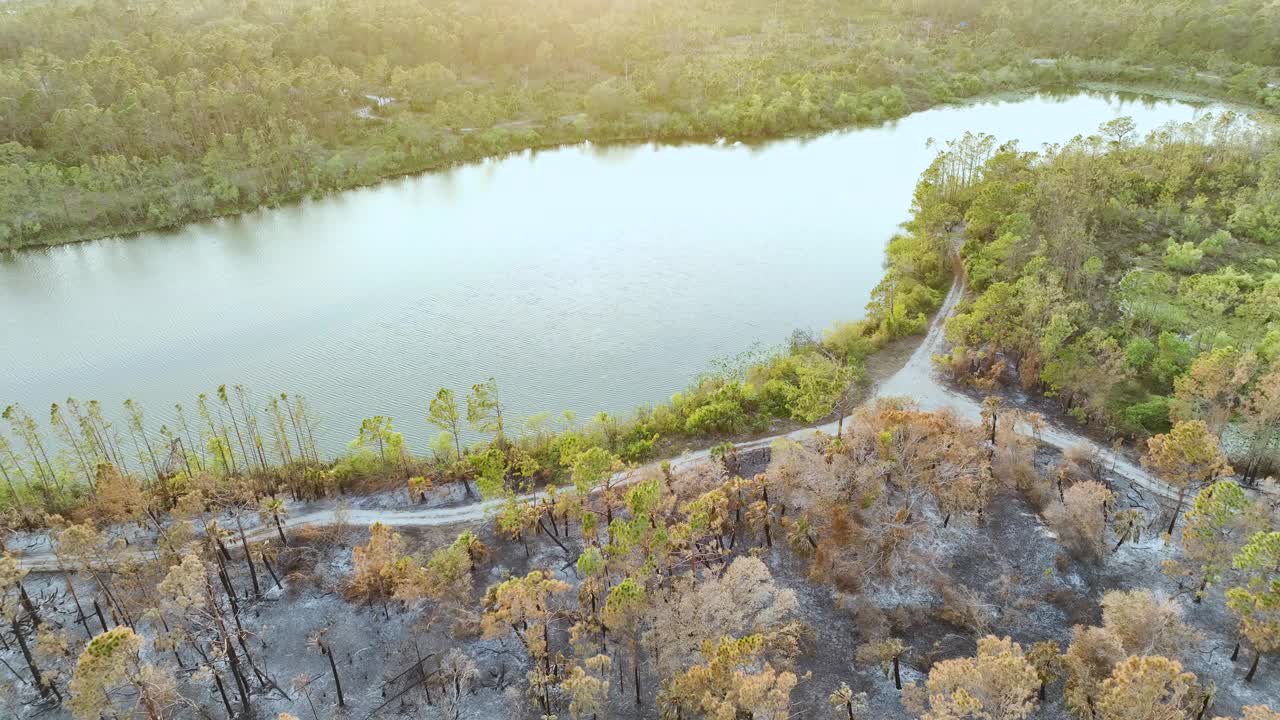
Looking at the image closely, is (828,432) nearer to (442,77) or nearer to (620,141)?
(620,141)

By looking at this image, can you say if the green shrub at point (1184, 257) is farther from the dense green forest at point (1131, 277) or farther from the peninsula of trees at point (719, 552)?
the peninsula of trees at point (719, 552)

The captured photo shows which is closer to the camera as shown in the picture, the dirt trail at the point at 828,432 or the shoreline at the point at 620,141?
the dirt trail at the point at 828,432

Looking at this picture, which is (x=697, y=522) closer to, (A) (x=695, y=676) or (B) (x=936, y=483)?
(A) (x=695, y=676)

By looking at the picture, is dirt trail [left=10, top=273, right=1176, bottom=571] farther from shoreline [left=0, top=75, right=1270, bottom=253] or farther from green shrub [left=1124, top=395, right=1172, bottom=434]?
shoreline [left=0, top=75, right=1270, bottom=253]

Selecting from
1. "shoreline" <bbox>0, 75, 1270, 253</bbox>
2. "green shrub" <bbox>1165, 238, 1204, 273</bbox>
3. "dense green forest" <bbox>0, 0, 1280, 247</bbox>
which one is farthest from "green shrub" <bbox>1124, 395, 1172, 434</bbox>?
"dense green forest" <bbox>0, 0, 1280, 247</bbox>

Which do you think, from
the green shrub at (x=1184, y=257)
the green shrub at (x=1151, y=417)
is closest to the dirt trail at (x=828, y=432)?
the green shrub at (x=1151, y=417)
